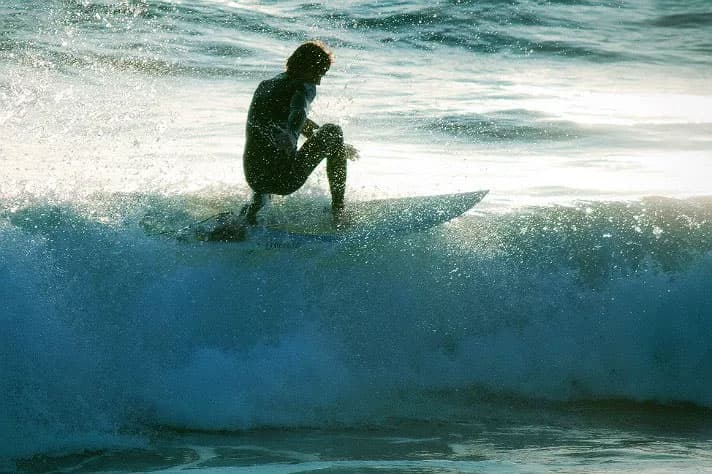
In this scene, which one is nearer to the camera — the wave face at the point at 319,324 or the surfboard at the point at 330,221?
the wave face at the point at 319,324

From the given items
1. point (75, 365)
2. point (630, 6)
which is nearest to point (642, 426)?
point (75, 365)

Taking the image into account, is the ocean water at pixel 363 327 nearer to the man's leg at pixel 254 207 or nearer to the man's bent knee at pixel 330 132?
the man's leg at pixel 254 207

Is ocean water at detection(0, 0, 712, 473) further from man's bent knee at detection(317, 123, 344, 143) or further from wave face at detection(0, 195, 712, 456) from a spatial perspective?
man's bent knee at detection(317, 123, 344, 143)

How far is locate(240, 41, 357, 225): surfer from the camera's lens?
251 inches

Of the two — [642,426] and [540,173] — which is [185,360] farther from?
[540,173]

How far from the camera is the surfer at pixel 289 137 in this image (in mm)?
6379

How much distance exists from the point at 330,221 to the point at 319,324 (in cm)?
79

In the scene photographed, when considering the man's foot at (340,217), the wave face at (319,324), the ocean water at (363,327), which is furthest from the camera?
the man's foot at (340,217)

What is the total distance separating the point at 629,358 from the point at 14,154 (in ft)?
23.2

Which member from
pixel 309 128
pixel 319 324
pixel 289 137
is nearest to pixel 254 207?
pixel 289 137

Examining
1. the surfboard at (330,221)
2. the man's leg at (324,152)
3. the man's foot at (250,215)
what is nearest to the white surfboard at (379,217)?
the surfboard at (330,221)

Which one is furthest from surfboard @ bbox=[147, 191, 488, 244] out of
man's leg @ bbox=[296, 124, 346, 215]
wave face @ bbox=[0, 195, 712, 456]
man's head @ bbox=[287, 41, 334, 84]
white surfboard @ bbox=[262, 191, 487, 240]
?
man's head @ bbox=[287, 41, 334, 84]

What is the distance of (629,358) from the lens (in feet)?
22.2

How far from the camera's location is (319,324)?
6566mm
